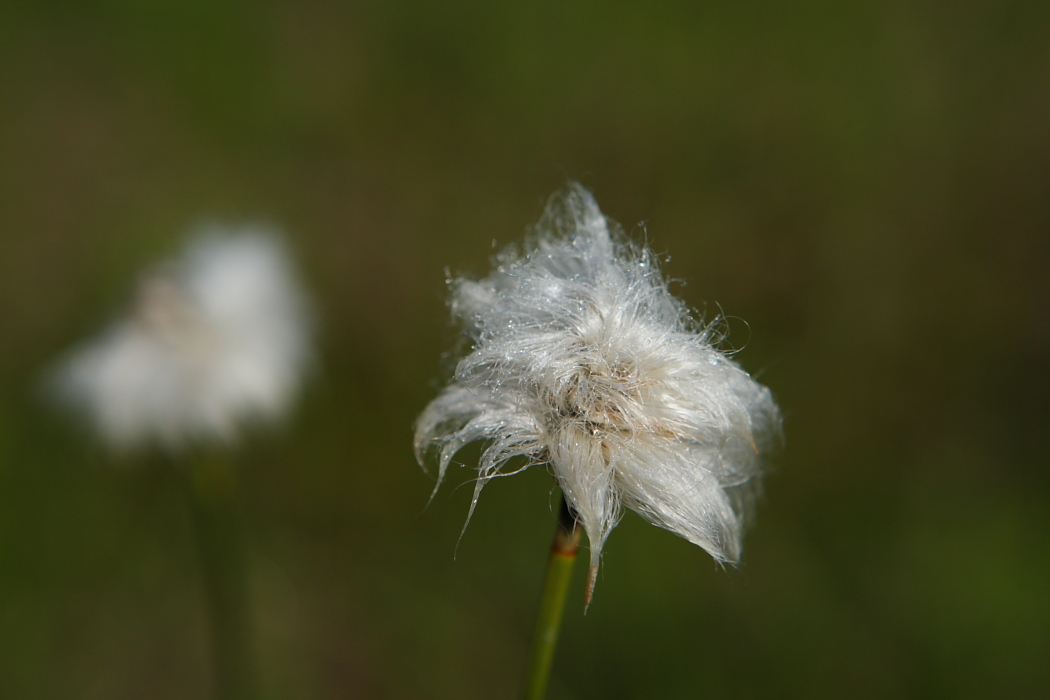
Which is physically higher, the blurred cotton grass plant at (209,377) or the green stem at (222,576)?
the blurred cotton grass plant at (209,377)

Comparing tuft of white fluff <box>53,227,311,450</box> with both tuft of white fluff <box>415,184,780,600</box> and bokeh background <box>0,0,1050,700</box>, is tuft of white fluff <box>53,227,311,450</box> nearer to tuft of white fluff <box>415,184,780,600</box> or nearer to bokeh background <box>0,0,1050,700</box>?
bokeh background <box>0,0,1050,700</box>

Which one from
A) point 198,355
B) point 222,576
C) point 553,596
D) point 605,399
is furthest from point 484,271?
point 553,596

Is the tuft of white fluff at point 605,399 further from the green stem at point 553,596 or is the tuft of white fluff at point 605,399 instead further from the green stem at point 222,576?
the green stem at point 222,576

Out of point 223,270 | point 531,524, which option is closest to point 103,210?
point 223,270

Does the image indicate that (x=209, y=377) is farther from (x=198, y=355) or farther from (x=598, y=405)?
(x=598, y=405)

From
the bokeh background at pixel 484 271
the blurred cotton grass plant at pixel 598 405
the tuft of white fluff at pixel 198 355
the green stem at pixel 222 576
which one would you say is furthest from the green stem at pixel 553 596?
the tuft of white fluff at pixel 198 355

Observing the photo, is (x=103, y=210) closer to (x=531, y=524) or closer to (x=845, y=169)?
(x=531, y=524)

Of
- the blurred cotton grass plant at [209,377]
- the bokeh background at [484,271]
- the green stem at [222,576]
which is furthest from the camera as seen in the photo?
the bokeh background at [484,271]
